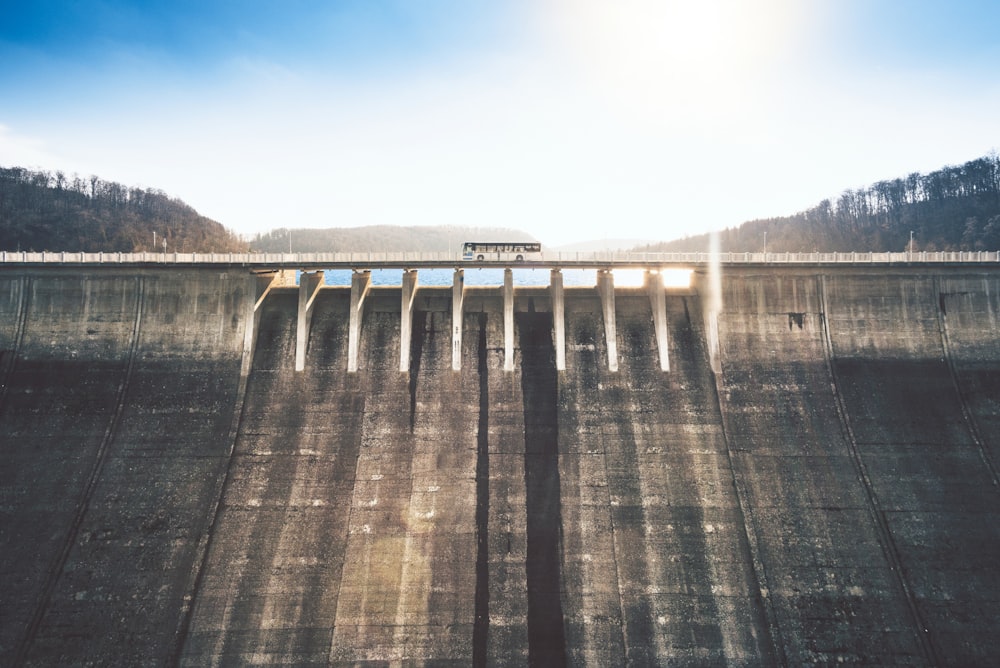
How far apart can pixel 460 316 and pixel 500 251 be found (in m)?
3.90

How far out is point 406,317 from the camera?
1043 inches

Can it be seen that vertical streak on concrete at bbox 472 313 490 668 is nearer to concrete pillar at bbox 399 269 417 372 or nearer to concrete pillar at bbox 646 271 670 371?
concrete pillar at bbox 399 269 417 372

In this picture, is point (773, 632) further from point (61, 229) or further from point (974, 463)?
point (61, 229)

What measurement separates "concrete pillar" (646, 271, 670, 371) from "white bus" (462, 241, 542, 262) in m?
5.64

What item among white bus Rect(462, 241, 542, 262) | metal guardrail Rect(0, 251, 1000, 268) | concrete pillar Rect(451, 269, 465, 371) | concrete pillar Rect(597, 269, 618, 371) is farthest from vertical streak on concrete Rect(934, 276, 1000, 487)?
concrete pillar Rect(451, 269, 465, 371)

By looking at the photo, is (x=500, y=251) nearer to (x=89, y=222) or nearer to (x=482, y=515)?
(x=482, y=515)

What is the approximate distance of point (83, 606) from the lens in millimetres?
19438

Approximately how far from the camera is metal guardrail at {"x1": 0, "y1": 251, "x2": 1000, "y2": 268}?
26.7 m

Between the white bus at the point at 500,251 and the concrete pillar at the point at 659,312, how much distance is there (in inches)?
222

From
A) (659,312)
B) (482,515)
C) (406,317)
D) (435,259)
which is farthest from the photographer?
(435,259)

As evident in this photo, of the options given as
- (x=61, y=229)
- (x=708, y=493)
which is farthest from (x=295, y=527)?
(x=61, y=229)

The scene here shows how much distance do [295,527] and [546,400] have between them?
11130 mm

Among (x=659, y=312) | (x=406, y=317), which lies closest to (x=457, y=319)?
(x=406, y=317)

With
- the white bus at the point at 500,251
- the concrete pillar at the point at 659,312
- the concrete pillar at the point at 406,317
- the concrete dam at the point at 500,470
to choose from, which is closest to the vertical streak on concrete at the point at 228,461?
the concrete dam at the point at 500,470
